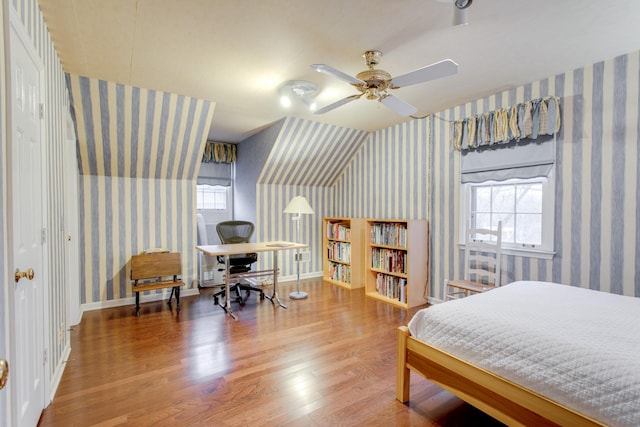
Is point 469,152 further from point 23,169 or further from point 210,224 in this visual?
point 210,224

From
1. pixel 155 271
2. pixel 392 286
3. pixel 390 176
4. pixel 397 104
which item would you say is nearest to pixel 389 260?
pixel 392 286

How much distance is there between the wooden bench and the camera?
3.60m

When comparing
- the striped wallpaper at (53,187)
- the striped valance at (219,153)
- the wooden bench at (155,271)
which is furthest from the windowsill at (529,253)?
the striped valance at (219,153)

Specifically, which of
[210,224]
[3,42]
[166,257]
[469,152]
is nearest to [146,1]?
[3,42]

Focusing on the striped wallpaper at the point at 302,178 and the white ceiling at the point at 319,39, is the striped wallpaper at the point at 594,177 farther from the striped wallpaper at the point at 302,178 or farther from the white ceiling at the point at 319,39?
the striped wallpaper at the point at 302,178

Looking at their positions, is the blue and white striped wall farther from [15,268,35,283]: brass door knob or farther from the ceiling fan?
[15,268,35,283]: brass door knob

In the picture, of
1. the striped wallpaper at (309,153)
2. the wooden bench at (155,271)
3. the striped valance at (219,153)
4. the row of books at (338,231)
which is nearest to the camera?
the wooden bench at (155,271)

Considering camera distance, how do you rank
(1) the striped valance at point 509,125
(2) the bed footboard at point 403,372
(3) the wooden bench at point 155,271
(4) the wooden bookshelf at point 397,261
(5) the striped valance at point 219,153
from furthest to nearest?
(5) the striped valance at point 219,153 < (4) the wooden bookshelf at point 397,261 < (3) the wooden bench at point 155,271 < (1) the striped valance at point 509,125 < (2) the bed footboard at point 403,372

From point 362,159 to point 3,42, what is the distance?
4293mm

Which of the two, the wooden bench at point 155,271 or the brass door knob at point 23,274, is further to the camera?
the wooden bench at point 155,271

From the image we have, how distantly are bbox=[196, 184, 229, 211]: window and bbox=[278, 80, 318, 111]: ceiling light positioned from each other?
2.92 metres

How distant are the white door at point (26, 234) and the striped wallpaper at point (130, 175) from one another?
1.49 meters

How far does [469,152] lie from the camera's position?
3490 mm

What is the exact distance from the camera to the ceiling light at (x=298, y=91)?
289 cm
